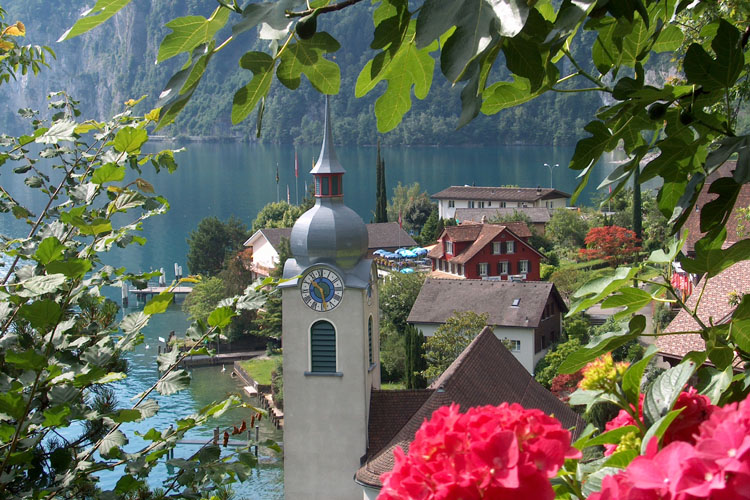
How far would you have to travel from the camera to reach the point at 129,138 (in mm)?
3146

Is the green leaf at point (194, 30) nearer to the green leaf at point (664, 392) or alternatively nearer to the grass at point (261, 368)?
the green leaf at point (664, 392)

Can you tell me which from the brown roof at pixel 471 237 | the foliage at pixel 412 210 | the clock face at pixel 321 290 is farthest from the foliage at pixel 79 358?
the foliage at pixel 412 210

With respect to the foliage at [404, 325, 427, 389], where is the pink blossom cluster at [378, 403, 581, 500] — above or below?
above

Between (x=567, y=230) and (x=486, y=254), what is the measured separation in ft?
31.5

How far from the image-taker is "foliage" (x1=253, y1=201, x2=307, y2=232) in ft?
174

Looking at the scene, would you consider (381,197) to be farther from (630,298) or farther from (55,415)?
(630,298)

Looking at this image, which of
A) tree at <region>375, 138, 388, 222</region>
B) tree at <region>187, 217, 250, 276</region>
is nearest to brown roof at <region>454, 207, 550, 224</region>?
tree at <region>375, 138, 388, 222</region>

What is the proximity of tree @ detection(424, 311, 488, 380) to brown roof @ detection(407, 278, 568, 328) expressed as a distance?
2.49 meters

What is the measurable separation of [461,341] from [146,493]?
2450 centimetres

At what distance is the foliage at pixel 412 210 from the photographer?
61.8 m

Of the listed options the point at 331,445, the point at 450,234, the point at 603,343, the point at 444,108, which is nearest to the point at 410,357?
the point at 331,445

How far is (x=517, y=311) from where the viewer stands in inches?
1227

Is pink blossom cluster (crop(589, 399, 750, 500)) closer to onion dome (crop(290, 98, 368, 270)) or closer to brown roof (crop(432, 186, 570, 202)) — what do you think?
onion dome (crop(290, 98, 368, 270))

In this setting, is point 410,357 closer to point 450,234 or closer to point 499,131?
point 450,234
